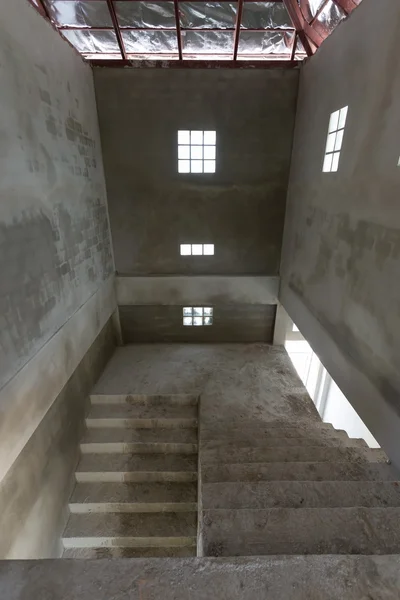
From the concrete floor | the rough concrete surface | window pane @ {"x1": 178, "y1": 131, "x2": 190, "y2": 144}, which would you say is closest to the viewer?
the rough concrete surface

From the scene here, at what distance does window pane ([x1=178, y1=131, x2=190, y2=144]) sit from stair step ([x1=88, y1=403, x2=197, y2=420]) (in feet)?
14.6

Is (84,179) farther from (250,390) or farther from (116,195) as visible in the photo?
(250,390)

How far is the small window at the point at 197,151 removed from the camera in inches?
195

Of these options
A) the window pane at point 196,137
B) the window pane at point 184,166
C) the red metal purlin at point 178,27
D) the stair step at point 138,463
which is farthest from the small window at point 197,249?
the stair step at point 138,463

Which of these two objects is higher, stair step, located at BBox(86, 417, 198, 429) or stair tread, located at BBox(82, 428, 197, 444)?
stair step, located at BBox(86, 417, 198, 429)

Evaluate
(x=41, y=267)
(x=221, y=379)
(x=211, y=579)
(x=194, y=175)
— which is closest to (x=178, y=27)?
(x=194, y=175)

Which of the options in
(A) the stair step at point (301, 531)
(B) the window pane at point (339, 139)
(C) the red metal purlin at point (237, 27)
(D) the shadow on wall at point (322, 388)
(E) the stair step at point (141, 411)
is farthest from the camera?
(D) the shadow on wall at point (322, 388)

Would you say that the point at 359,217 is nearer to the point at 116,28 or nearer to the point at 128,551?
the point at 116,28

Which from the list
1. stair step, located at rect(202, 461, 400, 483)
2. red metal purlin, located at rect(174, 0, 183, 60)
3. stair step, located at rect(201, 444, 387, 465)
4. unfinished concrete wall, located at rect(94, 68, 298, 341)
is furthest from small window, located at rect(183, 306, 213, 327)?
red metal purlin, located at rect(174, 0, 183, 60)

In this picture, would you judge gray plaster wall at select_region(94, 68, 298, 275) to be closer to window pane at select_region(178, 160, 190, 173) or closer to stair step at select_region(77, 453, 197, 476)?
window pane at select_region(178, 160, 190, 173)

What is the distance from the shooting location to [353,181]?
124 inches

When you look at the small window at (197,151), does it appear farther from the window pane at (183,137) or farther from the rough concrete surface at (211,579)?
the rough concrete surface at (211,579)

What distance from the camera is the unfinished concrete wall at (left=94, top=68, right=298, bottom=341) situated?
15.5 feet

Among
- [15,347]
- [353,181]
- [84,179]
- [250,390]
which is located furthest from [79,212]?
[250,390]
